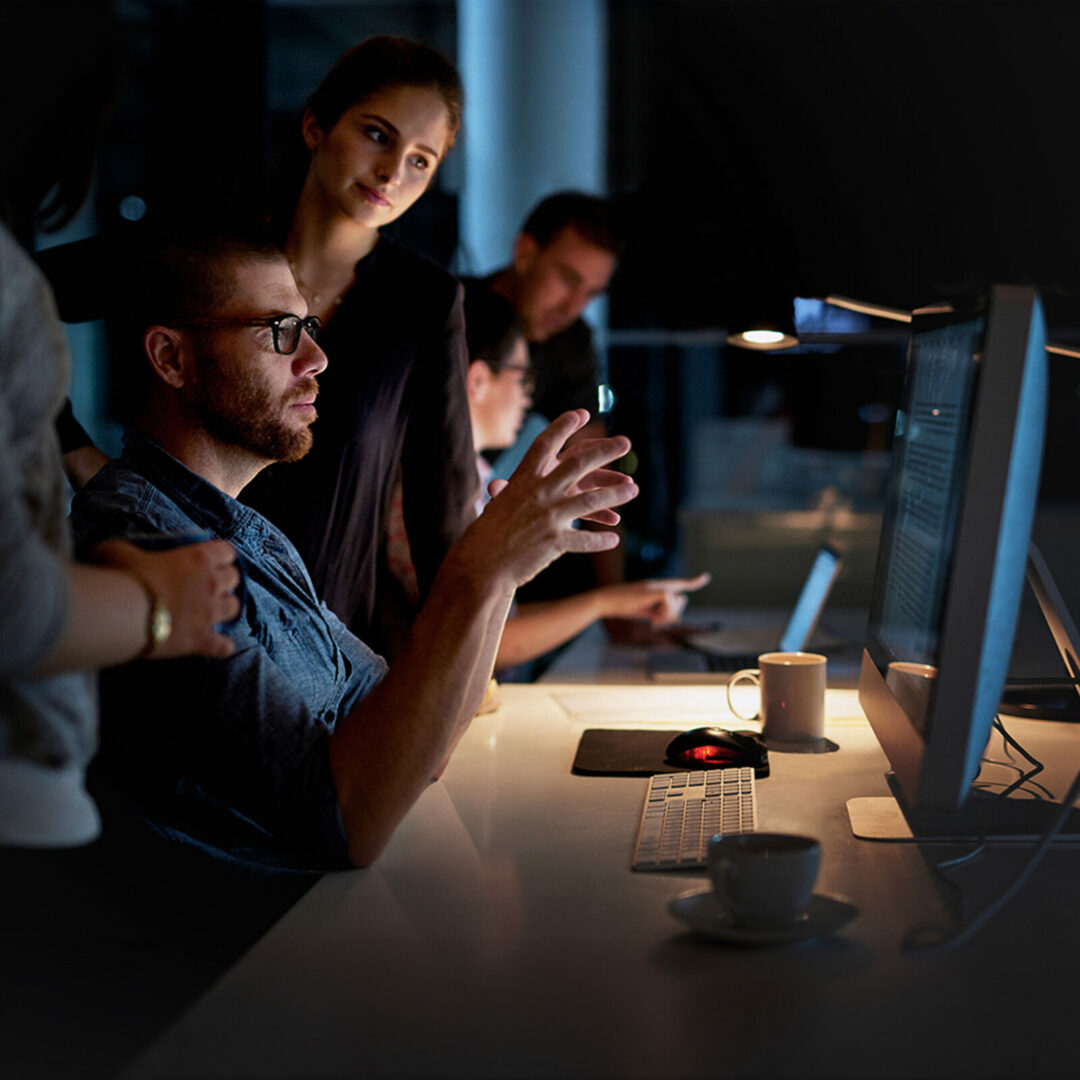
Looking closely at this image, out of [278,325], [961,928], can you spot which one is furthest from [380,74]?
[961,928]

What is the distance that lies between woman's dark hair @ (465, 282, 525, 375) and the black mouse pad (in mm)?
988

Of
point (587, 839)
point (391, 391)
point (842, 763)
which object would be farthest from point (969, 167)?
point (587, 839)

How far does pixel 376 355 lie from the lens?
73.4 inches

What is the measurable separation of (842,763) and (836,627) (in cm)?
136

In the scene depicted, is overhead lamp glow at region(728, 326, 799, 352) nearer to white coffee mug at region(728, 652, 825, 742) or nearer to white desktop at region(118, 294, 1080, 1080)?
white coffee mug at region(728, 652, 825, 742)

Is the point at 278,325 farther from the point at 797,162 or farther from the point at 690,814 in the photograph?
the point at 797,162

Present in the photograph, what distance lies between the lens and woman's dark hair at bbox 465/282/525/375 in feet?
7.78

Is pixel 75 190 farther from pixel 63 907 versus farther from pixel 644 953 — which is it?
pixel 644 953

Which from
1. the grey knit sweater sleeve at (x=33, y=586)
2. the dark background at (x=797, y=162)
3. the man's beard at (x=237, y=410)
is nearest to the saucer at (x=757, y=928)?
the grey knit sweater sleeve at (x=33, y=586)

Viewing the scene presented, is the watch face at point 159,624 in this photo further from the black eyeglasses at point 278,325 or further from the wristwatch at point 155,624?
the black eyeglasses at point 278,325

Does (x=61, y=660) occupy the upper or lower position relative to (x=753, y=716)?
upper

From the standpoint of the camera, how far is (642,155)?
524 cm

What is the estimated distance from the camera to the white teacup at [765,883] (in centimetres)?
87

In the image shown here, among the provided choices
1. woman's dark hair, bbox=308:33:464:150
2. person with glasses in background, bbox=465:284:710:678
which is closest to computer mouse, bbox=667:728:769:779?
person with glasses in background, bbox=465:284:710:678
